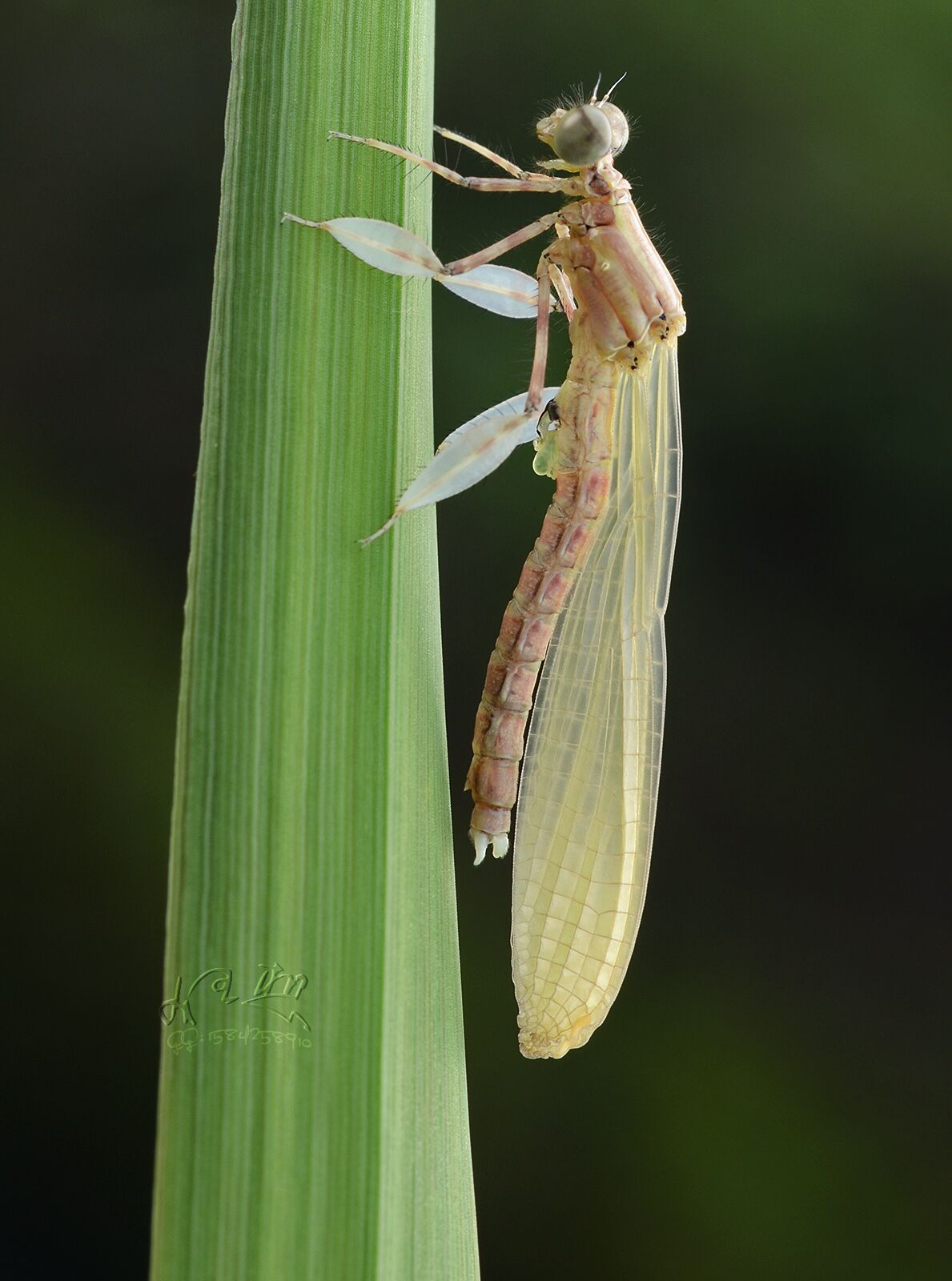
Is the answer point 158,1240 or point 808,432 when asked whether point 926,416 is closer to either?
point 808,432

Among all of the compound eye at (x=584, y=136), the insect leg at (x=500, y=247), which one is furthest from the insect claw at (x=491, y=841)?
the compound eye at (x=584, y=136)

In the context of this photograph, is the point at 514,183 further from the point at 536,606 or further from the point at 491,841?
the point at 491,841

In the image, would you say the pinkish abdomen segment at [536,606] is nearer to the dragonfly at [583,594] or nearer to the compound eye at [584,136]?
the dragonfly at [583,594]

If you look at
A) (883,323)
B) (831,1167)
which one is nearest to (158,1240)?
(831,1167)

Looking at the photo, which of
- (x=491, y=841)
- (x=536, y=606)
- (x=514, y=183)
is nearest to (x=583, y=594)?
(x=536, y=606)

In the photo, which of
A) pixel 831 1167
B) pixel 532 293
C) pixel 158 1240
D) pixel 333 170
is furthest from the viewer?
pixel 831 1167

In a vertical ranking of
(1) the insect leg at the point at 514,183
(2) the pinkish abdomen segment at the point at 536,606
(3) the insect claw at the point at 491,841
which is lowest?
(3) the insect claw at the point at 491,841

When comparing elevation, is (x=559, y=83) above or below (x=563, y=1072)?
above
